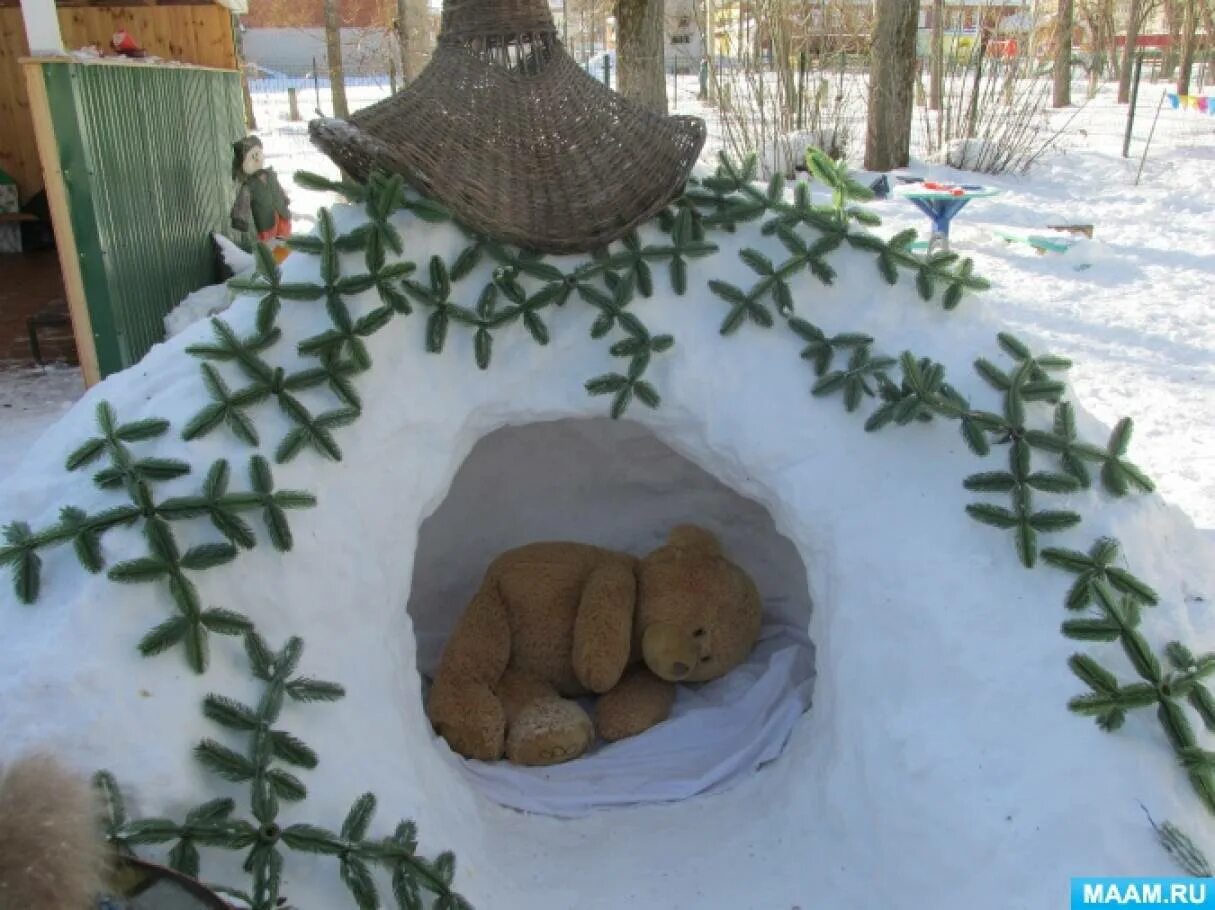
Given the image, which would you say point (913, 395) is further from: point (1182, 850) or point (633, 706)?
point (633, 706)

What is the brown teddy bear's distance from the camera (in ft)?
9.84

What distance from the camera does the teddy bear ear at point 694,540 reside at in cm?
329

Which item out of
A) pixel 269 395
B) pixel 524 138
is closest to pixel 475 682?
pixel 269 395

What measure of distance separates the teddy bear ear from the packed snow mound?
27.0 inches

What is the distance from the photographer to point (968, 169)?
1170 cm

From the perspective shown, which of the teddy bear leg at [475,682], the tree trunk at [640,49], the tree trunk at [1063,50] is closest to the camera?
the teddy bear leg at [475,682]

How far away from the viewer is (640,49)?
7793 millimetres

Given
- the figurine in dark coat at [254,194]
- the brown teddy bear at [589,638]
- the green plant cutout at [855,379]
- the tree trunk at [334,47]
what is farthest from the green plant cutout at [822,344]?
the tree trunk at [334,47]

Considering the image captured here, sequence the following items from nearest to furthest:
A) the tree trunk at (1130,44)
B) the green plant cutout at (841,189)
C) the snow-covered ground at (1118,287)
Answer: the green plant cutout at (841,189)
the snow-covered ground at (1118,287)
the tree trunk at (1130,44)

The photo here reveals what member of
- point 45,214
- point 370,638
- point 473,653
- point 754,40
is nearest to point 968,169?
point 754,40

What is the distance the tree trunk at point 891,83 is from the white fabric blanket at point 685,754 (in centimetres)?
887

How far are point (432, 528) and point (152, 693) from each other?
1.79 metres

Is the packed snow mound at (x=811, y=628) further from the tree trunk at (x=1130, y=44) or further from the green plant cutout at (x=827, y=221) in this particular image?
the tree trunk at (x=1130, y=44)

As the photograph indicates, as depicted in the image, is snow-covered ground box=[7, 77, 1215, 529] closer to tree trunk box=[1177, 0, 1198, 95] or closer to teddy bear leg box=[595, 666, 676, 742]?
teddy bear leg box=[595, 666, 676, 742]
